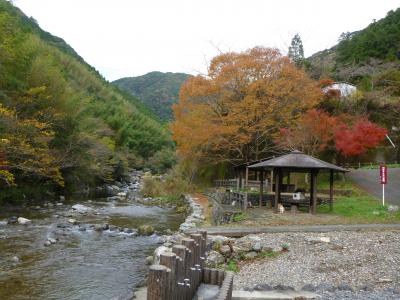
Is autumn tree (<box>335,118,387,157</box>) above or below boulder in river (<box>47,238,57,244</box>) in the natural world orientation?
above

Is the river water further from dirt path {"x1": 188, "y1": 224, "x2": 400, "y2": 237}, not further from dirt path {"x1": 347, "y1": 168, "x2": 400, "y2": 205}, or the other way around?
dirt path {"x1": 347, "y1": 168, "x2": 400, "y2": 205}

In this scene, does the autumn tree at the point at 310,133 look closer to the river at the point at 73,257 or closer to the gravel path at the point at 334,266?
the river at the point at 73,257

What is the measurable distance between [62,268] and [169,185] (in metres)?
19.8

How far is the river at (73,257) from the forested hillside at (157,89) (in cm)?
8672

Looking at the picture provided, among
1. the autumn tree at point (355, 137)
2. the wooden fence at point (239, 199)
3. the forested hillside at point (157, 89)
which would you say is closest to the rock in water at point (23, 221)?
the wooden fence at point (239, 199)

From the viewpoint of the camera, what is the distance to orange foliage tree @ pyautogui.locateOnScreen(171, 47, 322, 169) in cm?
2447

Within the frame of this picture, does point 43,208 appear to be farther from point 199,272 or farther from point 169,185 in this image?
point 199,272

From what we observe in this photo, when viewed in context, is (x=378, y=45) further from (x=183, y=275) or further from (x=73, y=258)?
(x=183, y=275)

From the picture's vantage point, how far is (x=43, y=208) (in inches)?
811

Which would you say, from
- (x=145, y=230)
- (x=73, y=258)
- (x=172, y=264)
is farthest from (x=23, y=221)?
(x=172, y=264)

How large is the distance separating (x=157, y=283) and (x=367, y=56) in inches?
1847

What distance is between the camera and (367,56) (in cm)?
4525

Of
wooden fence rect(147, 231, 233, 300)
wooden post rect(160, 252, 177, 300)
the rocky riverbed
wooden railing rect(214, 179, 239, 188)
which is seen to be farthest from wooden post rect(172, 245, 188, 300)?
wooden railing rect(214, 179, 239, 188)

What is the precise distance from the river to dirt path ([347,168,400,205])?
10430 mm
